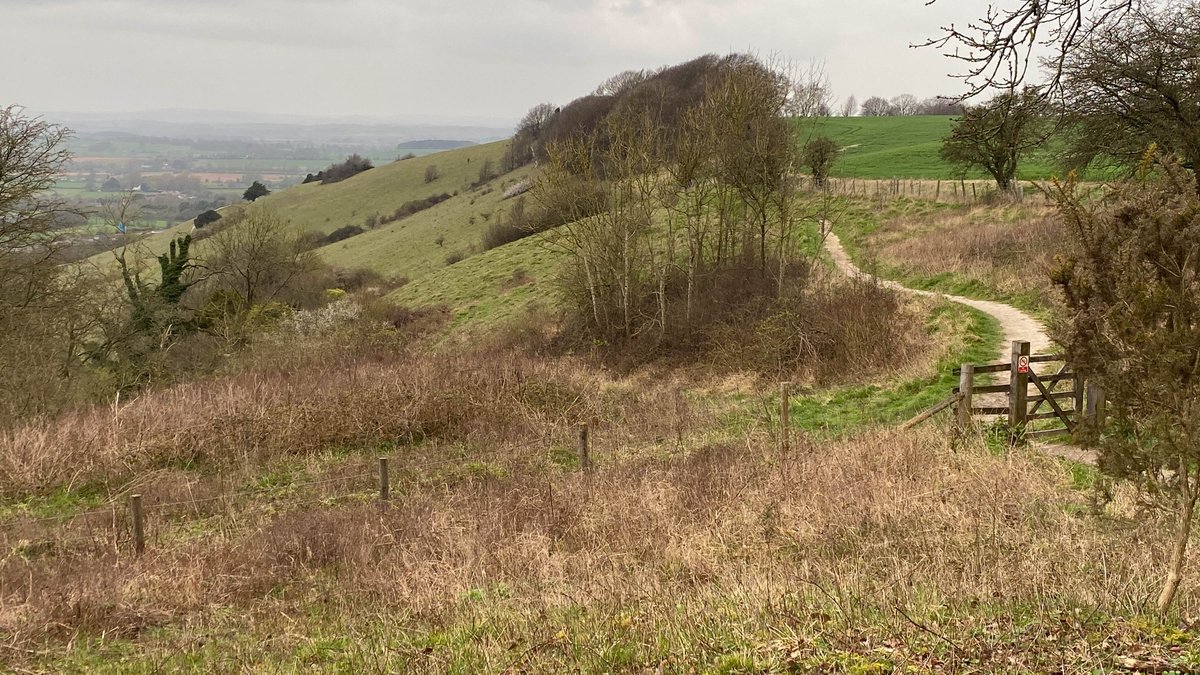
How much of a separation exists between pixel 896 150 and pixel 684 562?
163 feet

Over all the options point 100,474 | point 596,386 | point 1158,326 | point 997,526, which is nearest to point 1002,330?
point 596,386

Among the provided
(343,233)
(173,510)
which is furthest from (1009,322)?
(343,233)

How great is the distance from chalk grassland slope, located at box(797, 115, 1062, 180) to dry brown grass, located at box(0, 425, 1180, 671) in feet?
58.5

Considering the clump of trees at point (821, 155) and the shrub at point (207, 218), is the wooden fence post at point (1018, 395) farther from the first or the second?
the shrub at point (207, 218)

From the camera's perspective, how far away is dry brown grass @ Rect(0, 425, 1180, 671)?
5.42 meters

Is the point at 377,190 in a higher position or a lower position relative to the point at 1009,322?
higher

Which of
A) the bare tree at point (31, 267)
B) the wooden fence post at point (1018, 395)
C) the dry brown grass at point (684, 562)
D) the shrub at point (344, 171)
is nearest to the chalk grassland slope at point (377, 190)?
the shrub at point (344, 171)

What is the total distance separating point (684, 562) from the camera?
762 cm

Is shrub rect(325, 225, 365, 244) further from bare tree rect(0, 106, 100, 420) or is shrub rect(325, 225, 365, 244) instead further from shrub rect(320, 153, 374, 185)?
bare tree rect(0, 106, 100, 420)

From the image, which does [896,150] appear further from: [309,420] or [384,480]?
[384,480]

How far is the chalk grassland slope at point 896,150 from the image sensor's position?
3900 cm

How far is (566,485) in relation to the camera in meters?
11.1

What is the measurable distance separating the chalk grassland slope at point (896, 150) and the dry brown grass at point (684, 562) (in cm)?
1784

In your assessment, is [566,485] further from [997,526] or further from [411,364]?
[411,364]
